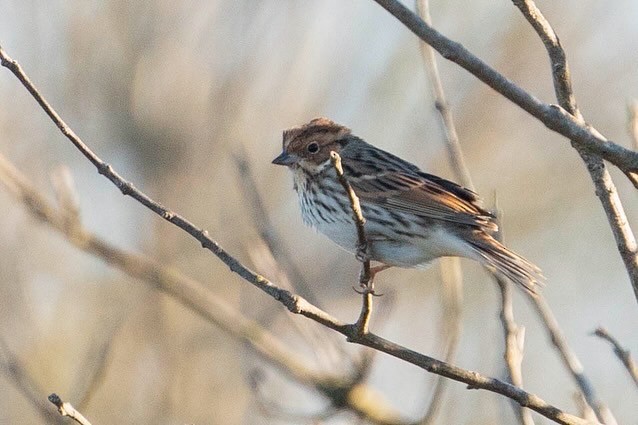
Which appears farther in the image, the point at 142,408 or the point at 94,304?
the point at 94,304

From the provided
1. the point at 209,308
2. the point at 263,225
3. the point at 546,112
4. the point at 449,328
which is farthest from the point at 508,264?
the point at 209,308

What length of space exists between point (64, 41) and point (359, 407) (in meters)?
4.02

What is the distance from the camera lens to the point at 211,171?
832 cm

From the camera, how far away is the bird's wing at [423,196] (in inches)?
178

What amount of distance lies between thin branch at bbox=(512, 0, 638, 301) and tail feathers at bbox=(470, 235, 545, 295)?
772 mm

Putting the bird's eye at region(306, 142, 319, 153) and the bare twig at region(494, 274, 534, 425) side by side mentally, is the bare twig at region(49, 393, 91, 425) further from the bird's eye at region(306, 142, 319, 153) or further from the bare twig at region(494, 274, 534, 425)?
the bird's eye at region(306, 142, 319, 153)

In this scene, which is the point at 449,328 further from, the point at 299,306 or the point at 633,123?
the point at 299,306

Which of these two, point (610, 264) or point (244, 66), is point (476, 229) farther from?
point (610, 264)

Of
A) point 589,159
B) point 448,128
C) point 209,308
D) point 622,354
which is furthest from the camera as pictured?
point 209,308

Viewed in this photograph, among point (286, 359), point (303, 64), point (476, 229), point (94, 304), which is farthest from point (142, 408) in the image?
point (476, 229)

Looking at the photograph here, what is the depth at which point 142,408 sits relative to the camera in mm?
7273

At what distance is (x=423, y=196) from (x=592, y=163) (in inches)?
68.4

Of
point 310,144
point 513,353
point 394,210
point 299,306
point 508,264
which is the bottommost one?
point 299,306

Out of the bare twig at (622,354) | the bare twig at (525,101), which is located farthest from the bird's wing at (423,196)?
the bare twig at (525,101)
